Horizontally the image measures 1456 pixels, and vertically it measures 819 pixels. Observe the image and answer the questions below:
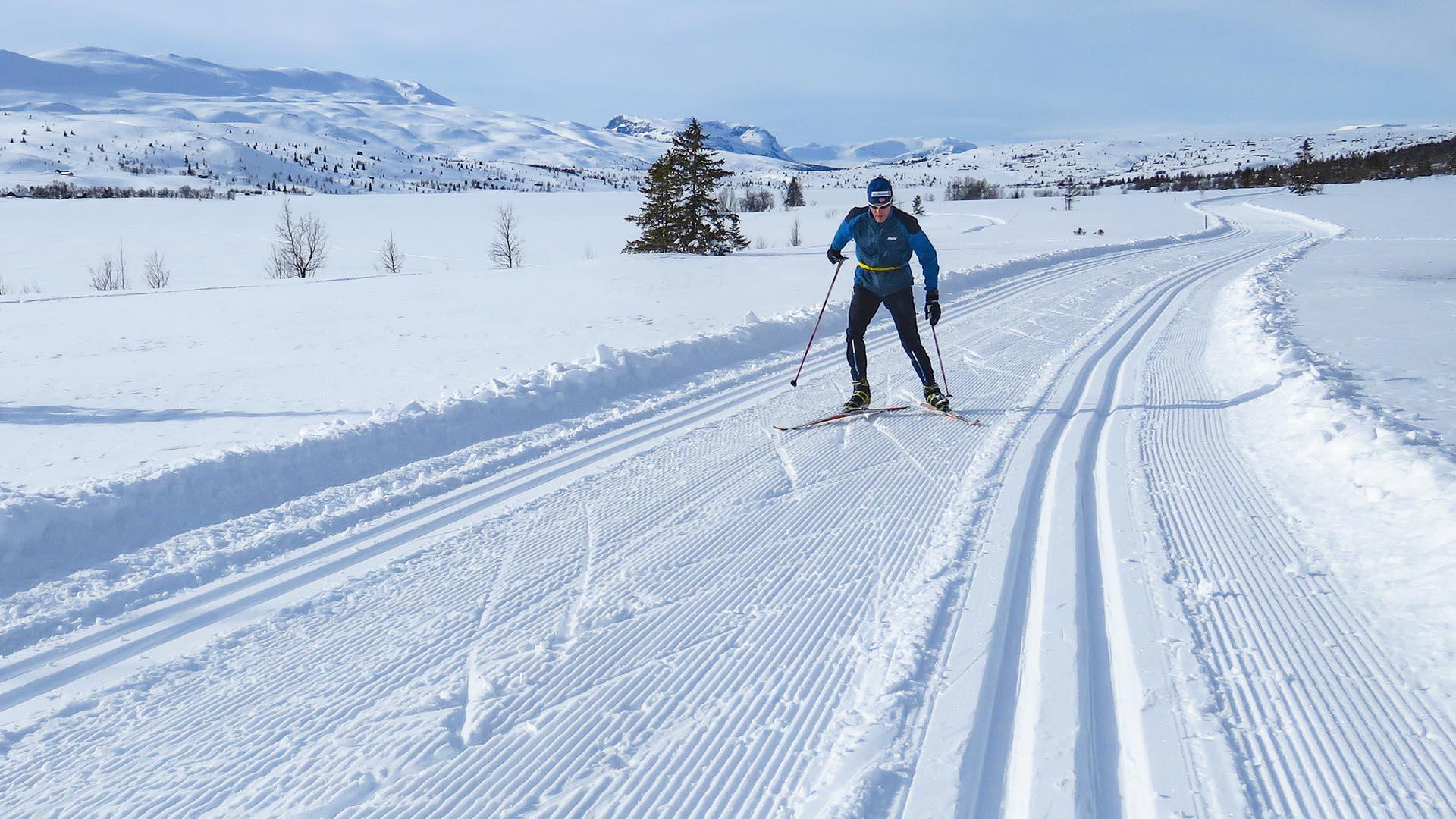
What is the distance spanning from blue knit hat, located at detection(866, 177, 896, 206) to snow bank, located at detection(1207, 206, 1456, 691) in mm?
→ 3005

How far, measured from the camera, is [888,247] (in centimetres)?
603

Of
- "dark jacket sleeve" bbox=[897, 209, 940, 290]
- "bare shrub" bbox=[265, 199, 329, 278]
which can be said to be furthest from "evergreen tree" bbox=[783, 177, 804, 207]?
"dark jacket sleeve" bbox=[897, 209, 940, 290]

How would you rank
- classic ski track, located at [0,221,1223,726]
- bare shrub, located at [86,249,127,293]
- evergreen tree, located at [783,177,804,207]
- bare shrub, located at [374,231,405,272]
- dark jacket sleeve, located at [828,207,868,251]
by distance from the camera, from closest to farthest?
classic ski track, located at [0,221,1223,726]
dark jacket sleeve, located at [828,207,868,251]
bare shrub, located at [86,249,127,293]
bare shrub, located at [374,231,405,272]
evergreen tree, located at [783,177,804,207]

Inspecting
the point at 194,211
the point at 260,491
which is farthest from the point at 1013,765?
the point at 194,211

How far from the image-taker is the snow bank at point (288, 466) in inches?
145

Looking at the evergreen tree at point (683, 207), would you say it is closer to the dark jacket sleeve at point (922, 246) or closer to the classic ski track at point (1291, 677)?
the dark jacket sleeve at point (922, 246)

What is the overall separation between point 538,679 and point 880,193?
4441 mm

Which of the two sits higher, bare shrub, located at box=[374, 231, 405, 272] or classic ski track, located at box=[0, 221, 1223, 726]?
bare shrub, located at box=[374, 231, 405, 272]

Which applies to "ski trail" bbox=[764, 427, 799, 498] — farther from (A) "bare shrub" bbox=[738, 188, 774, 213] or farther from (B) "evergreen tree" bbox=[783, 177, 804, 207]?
(B) "evergreen tree" bbox=[783, 177, 804, 207]

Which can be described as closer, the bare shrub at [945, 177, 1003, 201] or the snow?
the snow

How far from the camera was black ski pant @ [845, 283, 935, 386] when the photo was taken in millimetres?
6141

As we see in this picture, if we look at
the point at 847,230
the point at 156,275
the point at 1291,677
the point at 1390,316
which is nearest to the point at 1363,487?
the point at 1291,677

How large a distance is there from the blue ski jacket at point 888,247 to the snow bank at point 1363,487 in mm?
2580

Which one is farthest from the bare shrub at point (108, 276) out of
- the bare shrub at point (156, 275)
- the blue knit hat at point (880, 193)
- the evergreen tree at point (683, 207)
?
the blue knit hat at point (880, 193)
